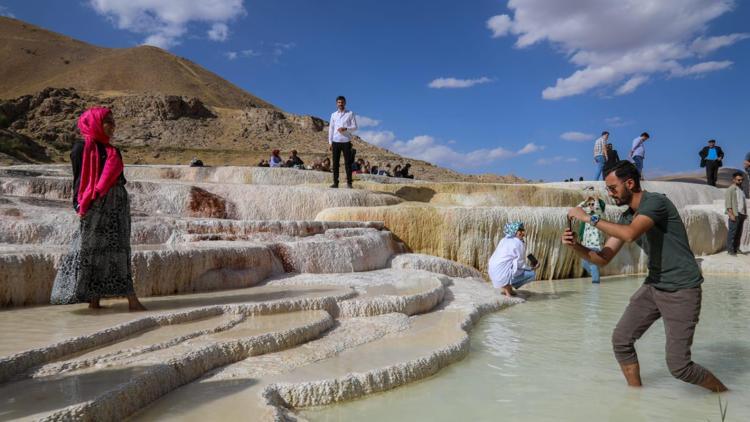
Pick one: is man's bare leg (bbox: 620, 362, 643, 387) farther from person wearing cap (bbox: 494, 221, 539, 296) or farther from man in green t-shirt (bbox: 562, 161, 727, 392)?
person wearing cap (bbox: 494, 221, 539, 296)

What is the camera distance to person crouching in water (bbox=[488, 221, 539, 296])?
21.8 ft

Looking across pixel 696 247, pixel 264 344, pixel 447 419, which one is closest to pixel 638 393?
pixel 447 419

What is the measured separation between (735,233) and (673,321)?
8844 mm

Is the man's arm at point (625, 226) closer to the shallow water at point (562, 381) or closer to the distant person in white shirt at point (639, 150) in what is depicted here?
the shallow water at point (562, 381)

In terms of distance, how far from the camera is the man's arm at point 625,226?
2.81m

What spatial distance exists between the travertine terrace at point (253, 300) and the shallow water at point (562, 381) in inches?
8.3

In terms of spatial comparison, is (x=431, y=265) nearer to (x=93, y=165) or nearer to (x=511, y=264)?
(x=511, y=264)

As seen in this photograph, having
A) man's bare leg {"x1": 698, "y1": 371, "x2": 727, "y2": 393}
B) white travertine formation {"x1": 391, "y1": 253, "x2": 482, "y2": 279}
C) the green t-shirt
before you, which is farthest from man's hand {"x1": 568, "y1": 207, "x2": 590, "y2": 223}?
white travertine formation {"x1": 391, "y1": 253, "x2": 482, "y2": 279}

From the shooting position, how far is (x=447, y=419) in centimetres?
293

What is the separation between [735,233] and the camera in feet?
33.6

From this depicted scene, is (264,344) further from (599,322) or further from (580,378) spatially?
(599,322)

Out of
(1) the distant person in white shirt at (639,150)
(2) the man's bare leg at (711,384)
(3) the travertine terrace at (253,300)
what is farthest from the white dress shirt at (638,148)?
A: (2) the man's bare leg at (711,384)

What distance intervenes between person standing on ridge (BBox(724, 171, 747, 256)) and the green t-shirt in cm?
805

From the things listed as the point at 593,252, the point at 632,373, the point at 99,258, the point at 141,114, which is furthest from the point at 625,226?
the point at 141,114
